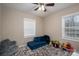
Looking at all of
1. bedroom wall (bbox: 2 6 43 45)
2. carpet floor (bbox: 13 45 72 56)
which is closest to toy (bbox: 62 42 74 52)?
carpet floor (bbox: 13 45 72 56)

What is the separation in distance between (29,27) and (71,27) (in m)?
0.65

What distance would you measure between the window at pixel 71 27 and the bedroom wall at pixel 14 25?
0.36 meters

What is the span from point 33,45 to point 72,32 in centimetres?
63

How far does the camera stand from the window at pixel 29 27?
1452 mm

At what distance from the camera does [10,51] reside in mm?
1377

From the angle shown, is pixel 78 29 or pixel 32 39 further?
pixel 32 39

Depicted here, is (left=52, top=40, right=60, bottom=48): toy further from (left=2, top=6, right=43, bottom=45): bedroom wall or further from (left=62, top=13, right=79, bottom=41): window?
(left=2, top=6, right=43, bottom=45): bedroom wall

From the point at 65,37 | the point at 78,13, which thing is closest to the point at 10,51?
the point at 65,37

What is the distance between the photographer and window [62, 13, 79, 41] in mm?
1359

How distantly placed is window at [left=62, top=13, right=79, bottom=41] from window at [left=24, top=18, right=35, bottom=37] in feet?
1.58

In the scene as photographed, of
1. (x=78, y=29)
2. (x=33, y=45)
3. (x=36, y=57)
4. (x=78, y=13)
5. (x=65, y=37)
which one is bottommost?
(x=36, y=57)

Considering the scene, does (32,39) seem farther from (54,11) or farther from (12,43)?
(54,11)

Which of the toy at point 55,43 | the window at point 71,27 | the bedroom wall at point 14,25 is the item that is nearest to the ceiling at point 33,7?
the bedroom wall at point 14,25

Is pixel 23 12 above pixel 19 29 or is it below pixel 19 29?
above
